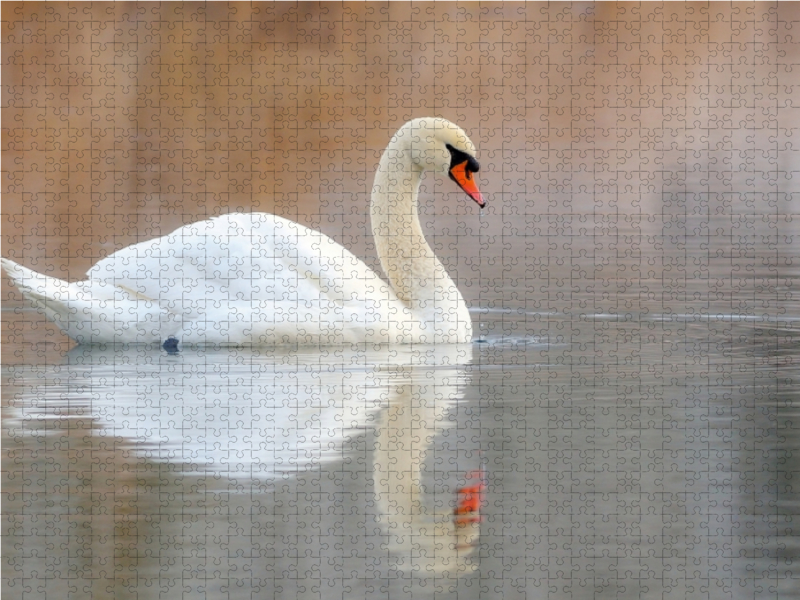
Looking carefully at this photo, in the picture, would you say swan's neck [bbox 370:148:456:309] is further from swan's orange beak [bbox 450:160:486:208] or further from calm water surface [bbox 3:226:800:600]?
calm water surface [bbox 3:226:800:600]

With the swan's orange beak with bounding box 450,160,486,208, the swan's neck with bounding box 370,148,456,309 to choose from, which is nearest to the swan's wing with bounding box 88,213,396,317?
the swan's neck with bounding box 370,148,456,309

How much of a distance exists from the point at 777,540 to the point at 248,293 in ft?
12.5

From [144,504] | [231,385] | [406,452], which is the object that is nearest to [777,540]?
[406,452]

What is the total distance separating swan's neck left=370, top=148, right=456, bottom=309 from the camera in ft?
29.8

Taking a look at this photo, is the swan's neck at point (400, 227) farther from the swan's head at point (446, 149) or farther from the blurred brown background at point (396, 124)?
the blurred brown background at point (396, 124)

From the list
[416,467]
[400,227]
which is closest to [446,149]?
[400,227]

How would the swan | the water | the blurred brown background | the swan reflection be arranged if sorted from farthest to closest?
the blurred brown background < the swan < the swan reflection < the water

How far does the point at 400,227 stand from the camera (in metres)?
9.35

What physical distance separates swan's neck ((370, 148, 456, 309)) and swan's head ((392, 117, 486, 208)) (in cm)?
15

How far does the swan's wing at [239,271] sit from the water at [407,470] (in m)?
0.28

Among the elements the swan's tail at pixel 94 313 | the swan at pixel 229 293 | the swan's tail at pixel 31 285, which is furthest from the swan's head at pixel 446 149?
the swan's tail at pixel 31 285

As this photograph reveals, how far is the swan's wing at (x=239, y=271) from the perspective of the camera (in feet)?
27.5

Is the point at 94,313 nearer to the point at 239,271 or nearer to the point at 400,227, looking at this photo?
the point at 239,271
